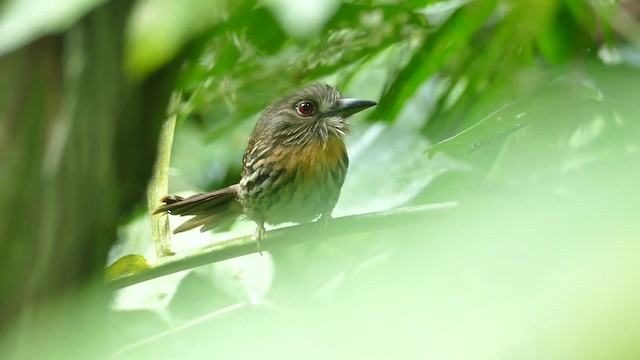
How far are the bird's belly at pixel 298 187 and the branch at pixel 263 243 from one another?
0.26 meters

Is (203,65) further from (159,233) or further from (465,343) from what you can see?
(465,343)

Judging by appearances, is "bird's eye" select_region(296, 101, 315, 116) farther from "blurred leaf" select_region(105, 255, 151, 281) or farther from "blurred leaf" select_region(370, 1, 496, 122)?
"blurred leaf" select_region(105, 255, 151, 281)

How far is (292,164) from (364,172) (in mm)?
240

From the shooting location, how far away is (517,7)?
789 millimetres

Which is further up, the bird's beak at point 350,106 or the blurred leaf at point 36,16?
the blurred leaf at point 36,16

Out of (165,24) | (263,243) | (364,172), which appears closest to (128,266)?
(263,243)

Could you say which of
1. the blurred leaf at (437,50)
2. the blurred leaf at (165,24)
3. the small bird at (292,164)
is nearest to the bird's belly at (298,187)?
the small bird at (292,164)

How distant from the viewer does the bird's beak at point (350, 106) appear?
115 centimetres

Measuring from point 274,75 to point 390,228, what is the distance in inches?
17.5

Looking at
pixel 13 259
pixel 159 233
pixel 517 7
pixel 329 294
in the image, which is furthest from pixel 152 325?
pixel 329 294

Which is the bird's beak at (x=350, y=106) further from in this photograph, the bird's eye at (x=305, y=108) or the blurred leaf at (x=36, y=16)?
the blurred leaf at (x=36, y=16)

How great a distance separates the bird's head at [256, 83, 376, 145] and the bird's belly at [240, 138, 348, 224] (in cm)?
4

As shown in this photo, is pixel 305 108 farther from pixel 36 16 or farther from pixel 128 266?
pixel 36 16

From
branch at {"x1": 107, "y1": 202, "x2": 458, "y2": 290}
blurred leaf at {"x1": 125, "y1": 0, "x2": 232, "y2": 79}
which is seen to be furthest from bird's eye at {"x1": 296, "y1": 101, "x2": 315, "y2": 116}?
blurred leaf at {"x1": 125, "y1": 0, "x2": 232, "y2": 79}
